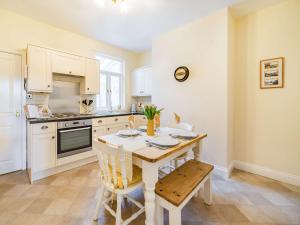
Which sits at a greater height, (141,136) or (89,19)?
(89,19)

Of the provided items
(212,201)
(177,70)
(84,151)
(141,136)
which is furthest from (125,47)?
(212,201)

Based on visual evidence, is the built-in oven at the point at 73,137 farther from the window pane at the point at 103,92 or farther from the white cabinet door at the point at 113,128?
the window pane at the point at 103,92

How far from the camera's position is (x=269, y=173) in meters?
2.42

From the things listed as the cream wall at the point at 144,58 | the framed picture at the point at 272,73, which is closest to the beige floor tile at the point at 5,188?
the cream wall at the point at 144,58

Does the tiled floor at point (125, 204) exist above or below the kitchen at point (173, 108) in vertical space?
below

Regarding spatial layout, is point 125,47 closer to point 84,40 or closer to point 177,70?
point 84,40

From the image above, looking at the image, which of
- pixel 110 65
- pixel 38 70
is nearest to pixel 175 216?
pixel 38 70

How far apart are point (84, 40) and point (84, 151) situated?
7.94 feet

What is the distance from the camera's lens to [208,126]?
2.66m

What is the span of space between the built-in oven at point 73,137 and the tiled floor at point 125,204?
1.46 feet

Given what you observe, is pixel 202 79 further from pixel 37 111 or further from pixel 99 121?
pixel 37 111

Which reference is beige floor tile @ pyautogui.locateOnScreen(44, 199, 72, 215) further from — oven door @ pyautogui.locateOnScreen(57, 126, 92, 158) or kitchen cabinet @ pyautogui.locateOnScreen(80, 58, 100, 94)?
kitchen cabinet @ pyautogui.locateOnScreen(80, 58, 100, 94)

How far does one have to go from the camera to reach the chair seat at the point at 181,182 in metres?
1.21

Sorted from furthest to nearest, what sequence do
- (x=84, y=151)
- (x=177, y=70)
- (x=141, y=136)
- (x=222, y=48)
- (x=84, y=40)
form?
(x=84, y=40), (x=177, y=70), (x=84, y=151), (x=222, y=48), (x=141, y=136)
